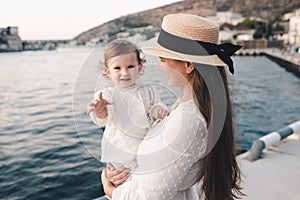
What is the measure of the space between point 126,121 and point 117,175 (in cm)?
20

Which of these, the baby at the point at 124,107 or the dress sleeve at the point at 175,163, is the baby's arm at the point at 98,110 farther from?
the dress sleeve at the point at 175,163

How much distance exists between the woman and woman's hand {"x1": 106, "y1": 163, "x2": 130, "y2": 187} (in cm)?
11

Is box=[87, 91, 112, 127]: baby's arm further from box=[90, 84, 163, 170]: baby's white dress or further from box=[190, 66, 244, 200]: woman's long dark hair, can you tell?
box=[190, 66, 244, 200]: woman's long dark hair

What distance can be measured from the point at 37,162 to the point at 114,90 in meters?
6.90

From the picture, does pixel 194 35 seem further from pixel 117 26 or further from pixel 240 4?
pixel 240 4

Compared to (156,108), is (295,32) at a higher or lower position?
lower

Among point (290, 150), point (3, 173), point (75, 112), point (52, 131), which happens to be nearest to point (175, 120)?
point (75, 112)

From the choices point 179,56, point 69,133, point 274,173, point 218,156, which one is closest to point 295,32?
point 69,133

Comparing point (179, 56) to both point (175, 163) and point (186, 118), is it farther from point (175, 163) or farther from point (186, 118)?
point (175, 163)

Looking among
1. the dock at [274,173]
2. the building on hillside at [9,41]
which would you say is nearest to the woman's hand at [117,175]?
the dock at [274,173]

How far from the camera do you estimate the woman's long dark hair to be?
1.02 m

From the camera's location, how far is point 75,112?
1186 millimetres

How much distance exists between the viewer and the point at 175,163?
38.5 inches

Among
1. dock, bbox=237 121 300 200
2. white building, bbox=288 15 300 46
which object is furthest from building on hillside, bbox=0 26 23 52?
dock, bbox=237 121 300 200
